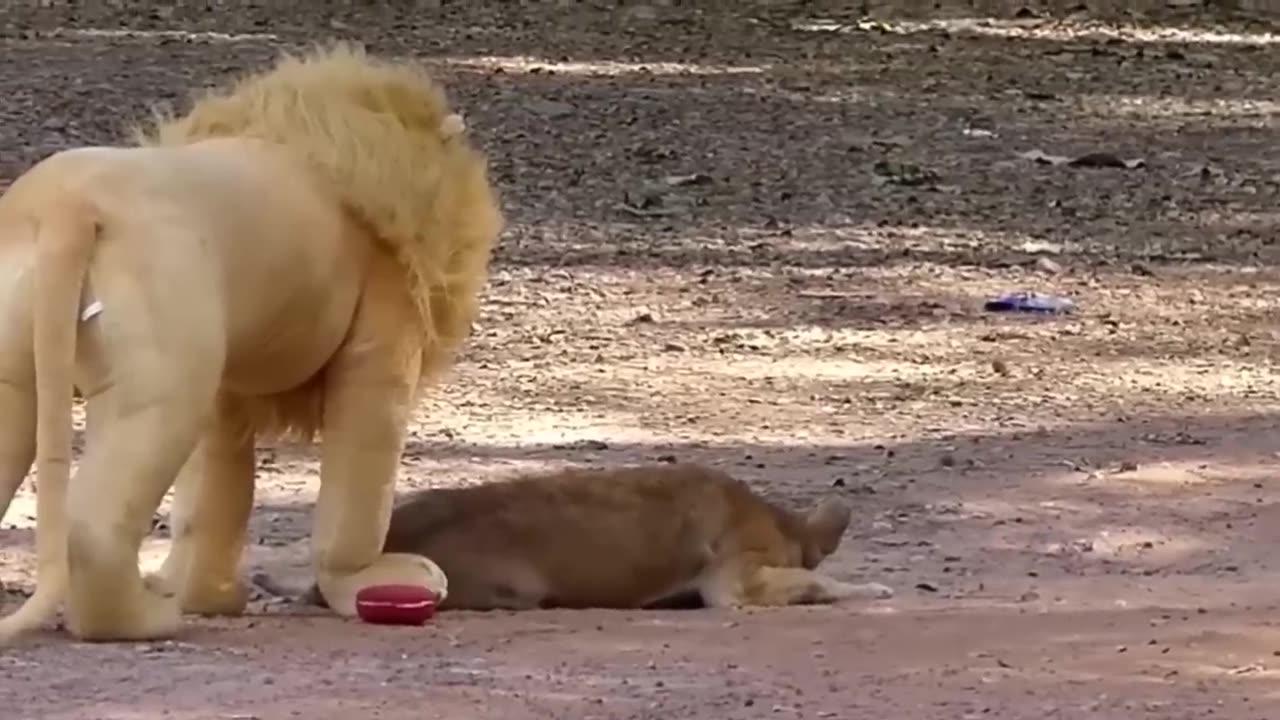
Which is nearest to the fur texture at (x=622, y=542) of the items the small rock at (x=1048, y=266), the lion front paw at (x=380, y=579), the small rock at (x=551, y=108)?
the lion front paw at (x=380, y=579)

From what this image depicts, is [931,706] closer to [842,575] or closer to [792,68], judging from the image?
[842,575]

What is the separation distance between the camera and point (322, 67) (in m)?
6.51

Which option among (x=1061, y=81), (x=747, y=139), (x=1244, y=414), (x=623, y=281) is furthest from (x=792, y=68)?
(x=1244, y=414)

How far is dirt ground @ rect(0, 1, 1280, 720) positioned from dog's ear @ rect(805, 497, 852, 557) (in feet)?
0.45

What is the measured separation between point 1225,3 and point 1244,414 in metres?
13.4

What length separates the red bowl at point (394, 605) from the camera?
19.9 feet

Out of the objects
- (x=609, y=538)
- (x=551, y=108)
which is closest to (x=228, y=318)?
(x=609, y=538)

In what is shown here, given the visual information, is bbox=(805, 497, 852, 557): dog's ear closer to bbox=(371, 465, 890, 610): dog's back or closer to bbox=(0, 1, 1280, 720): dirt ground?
bbox=(371, 465, 890, 610): dog's back

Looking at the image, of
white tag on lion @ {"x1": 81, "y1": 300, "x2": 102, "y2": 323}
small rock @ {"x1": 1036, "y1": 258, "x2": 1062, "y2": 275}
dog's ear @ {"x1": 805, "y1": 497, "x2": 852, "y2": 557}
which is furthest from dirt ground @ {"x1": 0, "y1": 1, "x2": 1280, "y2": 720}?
white tag on lion @ {"x1": 81, "y1": 300, "x2": 102, "y2": 323}

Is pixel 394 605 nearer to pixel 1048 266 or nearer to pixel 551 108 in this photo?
pixel 1048 266

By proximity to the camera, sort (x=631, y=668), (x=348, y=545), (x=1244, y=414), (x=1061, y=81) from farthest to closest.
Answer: (x=1061, y=81) → (x=1244, y=414) → (x=348, y=545) → (x=631, y=668)

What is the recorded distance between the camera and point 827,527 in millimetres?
7184

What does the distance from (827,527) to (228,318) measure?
6.69 feet

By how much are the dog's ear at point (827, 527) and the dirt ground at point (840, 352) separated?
0.45 feet
